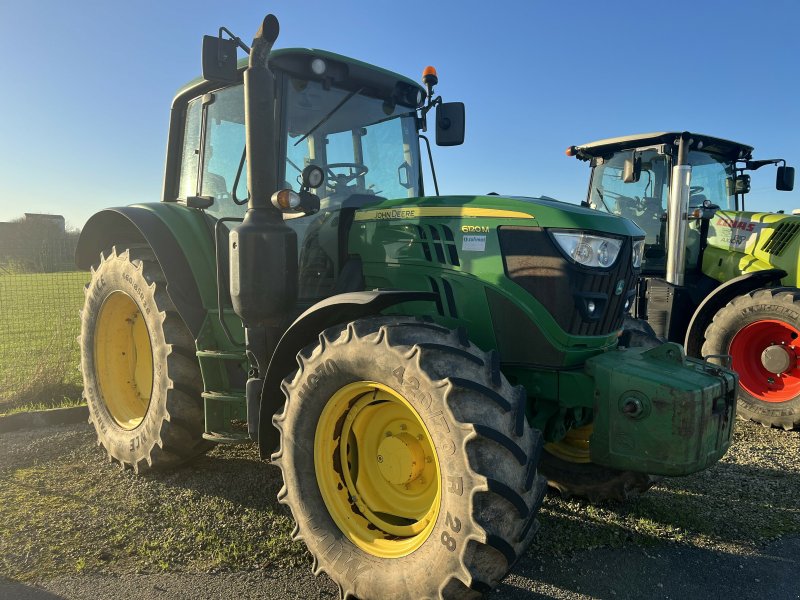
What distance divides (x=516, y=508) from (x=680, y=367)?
47.9 inches

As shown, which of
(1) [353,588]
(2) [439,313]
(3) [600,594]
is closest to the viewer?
(1) [353,588]

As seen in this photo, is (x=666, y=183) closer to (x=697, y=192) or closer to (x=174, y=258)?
(x=697, y=192)

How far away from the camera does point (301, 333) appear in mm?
3031

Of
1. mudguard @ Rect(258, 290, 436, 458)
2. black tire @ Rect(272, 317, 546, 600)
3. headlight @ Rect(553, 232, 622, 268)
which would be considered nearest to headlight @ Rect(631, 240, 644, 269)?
headlight @ Rect(553, 232, 622, 268)

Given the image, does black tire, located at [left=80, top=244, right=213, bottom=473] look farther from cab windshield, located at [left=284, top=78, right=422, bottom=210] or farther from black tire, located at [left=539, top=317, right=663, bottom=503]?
black tire, located at [left=539, top=317, right=663, bottom=503]

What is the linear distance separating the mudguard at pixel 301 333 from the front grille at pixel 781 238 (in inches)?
193

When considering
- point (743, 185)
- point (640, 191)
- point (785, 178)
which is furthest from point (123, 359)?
point (785, 178)

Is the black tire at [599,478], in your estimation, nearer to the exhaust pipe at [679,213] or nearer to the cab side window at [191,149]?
the cab side window at [191,149]

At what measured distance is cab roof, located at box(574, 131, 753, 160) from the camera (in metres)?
6.71

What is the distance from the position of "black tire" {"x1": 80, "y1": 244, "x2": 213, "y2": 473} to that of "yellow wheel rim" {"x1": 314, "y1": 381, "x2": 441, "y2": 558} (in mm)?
1271

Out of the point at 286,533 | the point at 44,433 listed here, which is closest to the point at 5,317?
the point at 44,433

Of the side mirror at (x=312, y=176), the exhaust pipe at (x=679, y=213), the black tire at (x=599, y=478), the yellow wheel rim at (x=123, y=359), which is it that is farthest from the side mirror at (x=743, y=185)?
the yellow wheel rim at (x=123, y=359)

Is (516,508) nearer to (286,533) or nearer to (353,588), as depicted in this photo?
(353,588)

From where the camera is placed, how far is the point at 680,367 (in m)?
2.95
